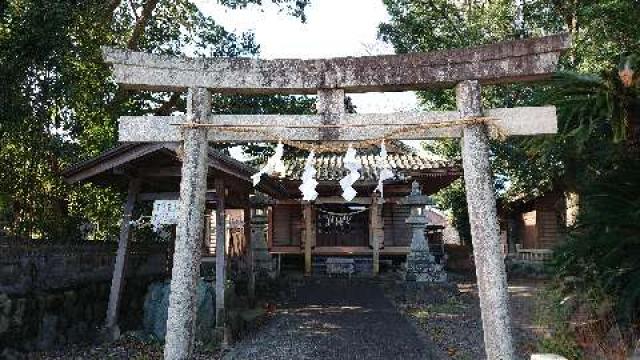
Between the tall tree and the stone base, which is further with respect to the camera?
the stone base

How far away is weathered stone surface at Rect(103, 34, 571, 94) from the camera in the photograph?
5332 millimetres

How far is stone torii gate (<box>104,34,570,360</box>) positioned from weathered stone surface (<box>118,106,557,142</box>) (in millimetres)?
10

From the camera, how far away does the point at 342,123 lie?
18.1 ft

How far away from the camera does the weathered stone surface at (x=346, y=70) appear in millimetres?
5332

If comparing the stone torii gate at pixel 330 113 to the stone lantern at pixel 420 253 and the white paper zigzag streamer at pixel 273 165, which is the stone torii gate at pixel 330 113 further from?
the stone lantern at pixel 420 253

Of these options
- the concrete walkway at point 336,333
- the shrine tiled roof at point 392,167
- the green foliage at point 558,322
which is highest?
the shrine tiled roof at point 392,167

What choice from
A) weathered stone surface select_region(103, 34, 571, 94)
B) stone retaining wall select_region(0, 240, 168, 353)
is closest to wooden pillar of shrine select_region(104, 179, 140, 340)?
stone retaining wall select_region(0, 240, 168, 353)

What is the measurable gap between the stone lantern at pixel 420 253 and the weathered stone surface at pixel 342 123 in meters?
10.7

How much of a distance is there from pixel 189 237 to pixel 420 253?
11.6 m

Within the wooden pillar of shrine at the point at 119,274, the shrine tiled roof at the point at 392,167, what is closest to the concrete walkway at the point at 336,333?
the wooden pillar of shrine at the point at 119,274

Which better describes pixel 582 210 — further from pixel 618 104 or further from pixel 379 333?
pixel 379 333

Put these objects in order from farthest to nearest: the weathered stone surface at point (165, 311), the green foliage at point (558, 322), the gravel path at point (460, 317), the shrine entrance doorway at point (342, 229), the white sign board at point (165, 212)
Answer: the shrine entrance doorway at point (342, 229)
the white sign board at point (165, 212)
the weathered stone surface at point (165, 311)
the gravel path at point (460, 317)
the green foliage at point (558, 322)

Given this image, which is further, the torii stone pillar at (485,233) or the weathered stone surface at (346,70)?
the weathered stone surface at (346,70)

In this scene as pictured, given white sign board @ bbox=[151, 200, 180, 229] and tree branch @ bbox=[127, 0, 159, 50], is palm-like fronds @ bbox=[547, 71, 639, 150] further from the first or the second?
tree branch @ bbox=[127, 0, 159, 50]
